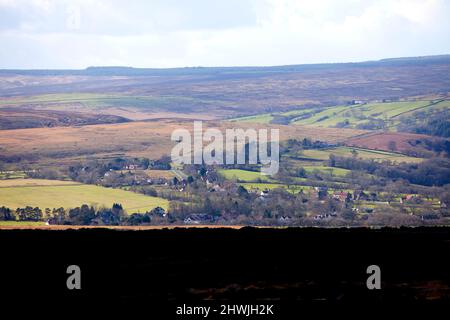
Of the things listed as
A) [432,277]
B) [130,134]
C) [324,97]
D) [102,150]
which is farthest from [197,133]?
[432,277]

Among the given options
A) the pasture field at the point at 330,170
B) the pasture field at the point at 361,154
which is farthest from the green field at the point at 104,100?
the pasture field at the point at 330,170

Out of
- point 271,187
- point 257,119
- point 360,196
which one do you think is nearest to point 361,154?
point 360,196

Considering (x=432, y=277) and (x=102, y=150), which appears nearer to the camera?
(x=432, y=277)

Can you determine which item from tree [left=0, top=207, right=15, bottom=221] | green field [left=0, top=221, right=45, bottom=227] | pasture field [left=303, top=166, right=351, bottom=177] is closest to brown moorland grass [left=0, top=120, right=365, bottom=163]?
pasture field [left=303, top=166, right=351, bottom=177]
